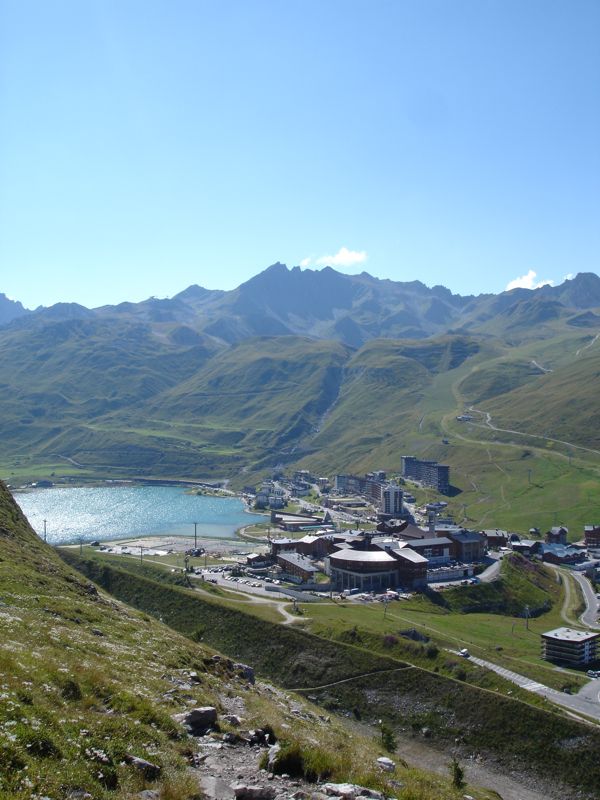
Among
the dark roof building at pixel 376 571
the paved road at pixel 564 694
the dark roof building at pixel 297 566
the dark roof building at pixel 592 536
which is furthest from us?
the dark roof building at pixel 592 536

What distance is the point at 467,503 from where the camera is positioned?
609 ft

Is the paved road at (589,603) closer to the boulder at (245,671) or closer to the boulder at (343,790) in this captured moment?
the boulder at (245,671)

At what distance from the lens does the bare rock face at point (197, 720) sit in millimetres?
19516

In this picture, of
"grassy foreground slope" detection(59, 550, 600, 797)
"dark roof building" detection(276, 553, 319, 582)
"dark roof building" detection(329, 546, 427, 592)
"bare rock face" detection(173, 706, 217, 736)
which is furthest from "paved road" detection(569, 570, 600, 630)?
"bare rock face" detection(173, 706, 217, 736)

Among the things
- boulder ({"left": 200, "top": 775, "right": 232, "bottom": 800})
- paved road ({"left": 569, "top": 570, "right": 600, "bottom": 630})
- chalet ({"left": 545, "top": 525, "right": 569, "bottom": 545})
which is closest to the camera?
boulder ({"left": 200, "top": 775, "right": 232, "bottom": 800})

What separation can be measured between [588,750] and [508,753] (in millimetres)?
5571

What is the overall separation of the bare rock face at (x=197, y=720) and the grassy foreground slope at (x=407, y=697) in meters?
37.9

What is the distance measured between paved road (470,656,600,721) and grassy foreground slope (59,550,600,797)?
6.49m

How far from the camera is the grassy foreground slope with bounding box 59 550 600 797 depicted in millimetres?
49656

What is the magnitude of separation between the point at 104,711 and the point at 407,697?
4638 centimetres

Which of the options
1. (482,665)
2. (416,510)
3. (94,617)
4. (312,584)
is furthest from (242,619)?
(416,510)

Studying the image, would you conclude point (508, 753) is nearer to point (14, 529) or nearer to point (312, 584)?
point (14, 529)

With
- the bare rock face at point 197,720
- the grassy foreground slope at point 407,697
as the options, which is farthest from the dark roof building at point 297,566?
the bare rock face at point 197,720

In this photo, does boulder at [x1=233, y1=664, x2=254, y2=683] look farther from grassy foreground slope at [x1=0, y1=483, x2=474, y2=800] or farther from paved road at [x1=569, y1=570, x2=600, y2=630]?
paved road at [x1=569, y1=570, x2=600, y2=630]
